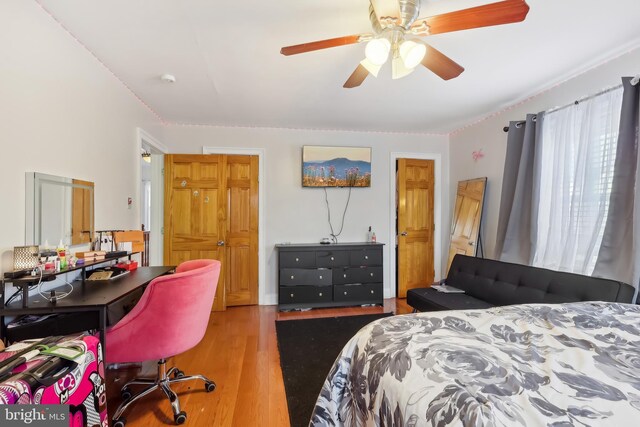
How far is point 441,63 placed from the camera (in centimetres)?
172

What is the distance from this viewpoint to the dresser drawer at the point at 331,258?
3.64 m

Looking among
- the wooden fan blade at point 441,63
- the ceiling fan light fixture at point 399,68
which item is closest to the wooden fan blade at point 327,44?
the ceiling fan light fixture at point 399,68

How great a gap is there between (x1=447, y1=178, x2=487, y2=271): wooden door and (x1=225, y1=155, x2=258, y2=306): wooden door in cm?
271

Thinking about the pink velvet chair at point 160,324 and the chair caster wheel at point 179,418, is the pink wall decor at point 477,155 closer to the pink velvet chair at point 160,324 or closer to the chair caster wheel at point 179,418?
the pink velvet chair at point 160,324

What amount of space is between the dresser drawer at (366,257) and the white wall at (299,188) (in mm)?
363

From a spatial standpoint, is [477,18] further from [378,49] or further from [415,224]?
[415,224]

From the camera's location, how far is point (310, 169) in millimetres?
3900

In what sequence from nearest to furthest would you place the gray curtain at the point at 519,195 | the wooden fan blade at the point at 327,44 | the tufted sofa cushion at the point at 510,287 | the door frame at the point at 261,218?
the wooden fan blade at the point at 327,44
the tufted sofa cushion at the point at 510,287
the gray curtain at the point at 519,195
the door frame at the point at 261,218

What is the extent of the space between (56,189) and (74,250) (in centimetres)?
48

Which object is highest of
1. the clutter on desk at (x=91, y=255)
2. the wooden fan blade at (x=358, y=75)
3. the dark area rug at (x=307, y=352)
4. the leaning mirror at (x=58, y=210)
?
the wooden fan blade at (x=358, y=75)

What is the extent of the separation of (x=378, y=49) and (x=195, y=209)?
9.61 feet

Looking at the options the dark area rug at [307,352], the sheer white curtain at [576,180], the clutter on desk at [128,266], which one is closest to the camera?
the dark area rug at [307,352]

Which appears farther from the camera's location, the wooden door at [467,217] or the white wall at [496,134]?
the wooden door at [467,217]

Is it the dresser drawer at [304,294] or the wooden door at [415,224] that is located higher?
the wooden door at [415,224]
